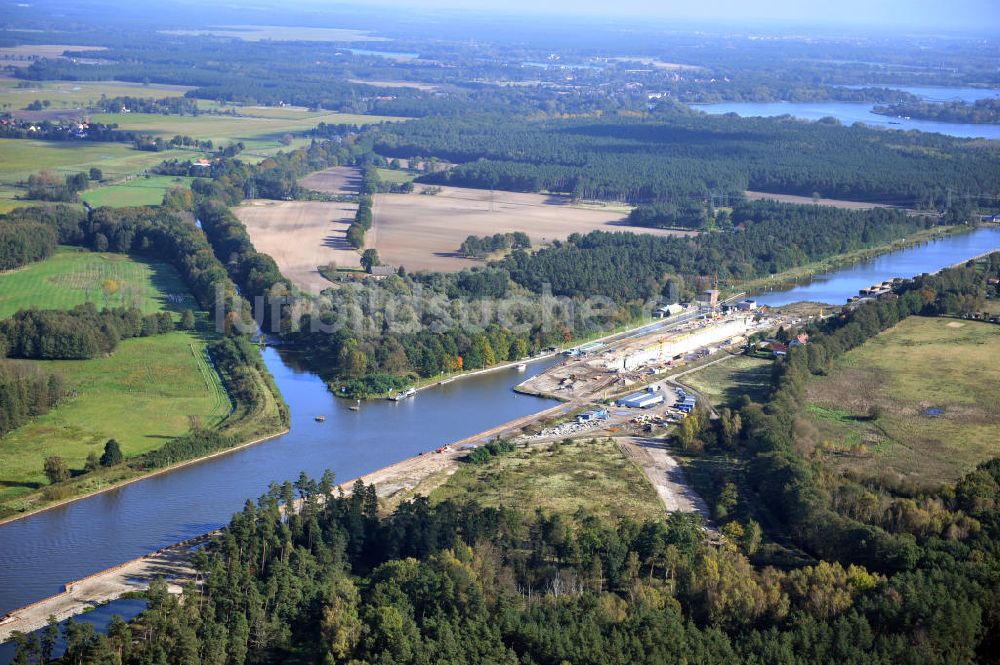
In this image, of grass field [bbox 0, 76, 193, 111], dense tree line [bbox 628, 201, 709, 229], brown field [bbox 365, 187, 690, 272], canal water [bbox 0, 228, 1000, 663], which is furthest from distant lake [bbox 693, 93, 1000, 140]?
canal water [bbox 0, 228, 1000, 663]

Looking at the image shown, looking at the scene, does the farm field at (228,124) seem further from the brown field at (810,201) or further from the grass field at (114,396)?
the grass field at (114,396)

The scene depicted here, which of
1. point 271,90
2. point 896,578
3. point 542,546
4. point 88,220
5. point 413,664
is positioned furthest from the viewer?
point 271,90

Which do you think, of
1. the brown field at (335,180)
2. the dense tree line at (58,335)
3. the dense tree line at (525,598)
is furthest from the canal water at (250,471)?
the brown field at (335,180)

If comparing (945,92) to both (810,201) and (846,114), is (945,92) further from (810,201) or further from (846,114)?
(810,201)

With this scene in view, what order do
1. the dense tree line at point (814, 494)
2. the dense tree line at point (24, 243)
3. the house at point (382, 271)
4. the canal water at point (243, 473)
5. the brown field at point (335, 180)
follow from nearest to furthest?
the dense tree line at point (814, 494)
the canal water at point (243, 473)
the dense tree line at point (24, 243)
the house at point (382, 271)
the brown field at point (335, 180)

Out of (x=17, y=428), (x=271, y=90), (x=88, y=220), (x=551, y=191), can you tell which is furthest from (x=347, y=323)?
(x=271, y=90)

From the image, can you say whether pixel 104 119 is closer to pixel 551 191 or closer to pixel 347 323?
pixel 551 191

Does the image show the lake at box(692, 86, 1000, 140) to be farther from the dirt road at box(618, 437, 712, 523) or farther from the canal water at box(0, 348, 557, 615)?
the dirt road at box(618, 437, 712, 523)
